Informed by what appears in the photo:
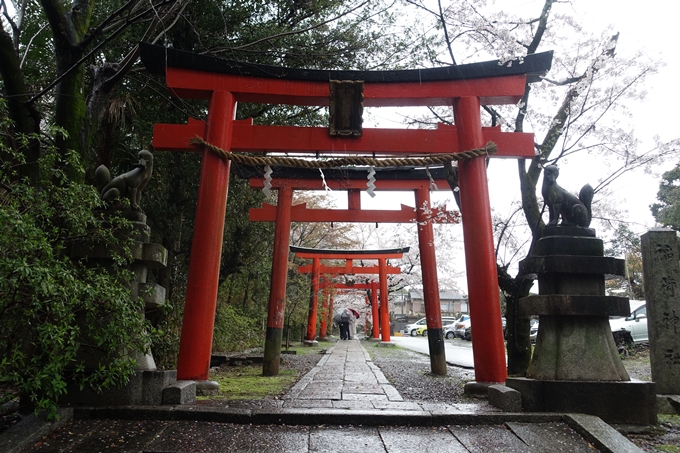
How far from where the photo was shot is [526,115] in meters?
7.68

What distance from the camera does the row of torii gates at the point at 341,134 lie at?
17.8ft

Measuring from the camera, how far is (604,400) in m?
3.98

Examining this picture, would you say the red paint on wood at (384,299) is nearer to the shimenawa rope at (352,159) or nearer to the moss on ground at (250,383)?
the moss on ground at (250,383)

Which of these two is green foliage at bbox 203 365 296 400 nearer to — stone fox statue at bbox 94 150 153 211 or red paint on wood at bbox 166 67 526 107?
stone fox statue at bbox 94 150 153 211

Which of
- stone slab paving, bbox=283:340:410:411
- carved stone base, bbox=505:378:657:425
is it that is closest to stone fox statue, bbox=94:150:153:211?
stone slab paving, bbox=283:340:410:411

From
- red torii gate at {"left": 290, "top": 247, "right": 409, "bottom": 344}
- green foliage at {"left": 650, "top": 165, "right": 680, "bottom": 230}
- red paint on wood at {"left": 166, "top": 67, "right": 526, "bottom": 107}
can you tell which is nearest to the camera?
red paint on wood at {"left": 166, "top": 67, "right": 526, "bottom": 107}

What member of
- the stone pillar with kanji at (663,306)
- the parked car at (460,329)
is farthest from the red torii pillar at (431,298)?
the parked car at (460,329)

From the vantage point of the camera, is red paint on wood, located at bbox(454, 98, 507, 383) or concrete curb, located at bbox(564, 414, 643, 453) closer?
concrete curb, located at bbox(564, 414, 643, 453)

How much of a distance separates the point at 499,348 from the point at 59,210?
469cm

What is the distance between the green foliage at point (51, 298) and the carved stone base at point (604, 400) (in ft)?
11.6

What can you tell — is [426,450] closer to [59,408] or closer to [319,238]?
[59,408]

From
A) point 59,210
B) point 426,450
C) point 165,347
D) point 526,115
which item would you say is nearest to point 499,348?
point 426,450

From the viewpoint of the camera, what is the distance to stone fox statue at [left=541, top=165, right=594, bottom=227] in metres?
4.57

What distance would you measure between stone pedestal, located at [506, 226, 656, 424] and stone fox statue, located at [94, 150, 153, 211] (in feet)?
13.1
